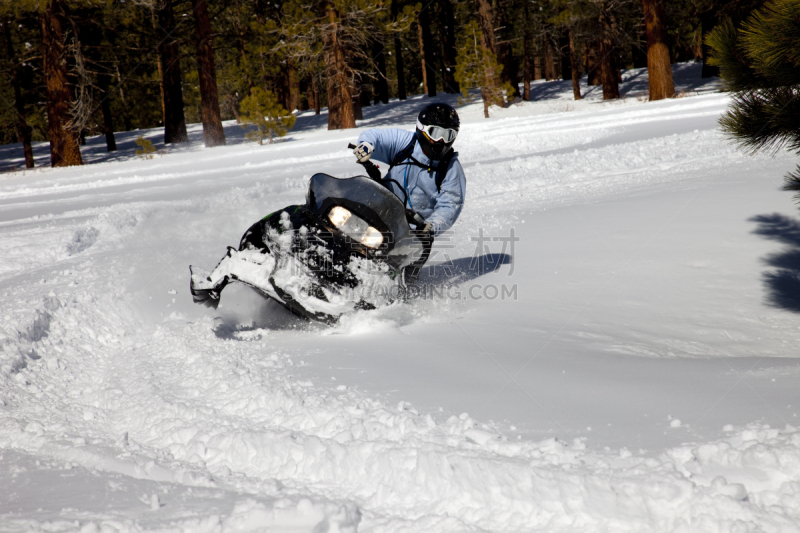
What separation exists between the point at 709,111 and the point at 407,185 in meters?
13.6

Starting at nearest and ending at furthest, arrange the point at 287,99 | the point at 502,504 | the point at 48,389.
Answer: the point at 502,504
the point at 48,389
the point at 287,99

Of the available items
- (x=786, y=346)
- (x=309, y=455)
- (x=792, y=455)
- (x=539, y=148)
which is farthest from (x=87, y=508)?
(x=539, y=148)

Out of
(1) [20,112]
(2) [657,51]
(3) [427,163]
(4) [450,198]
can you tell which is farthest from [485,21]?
(4) [450,198]

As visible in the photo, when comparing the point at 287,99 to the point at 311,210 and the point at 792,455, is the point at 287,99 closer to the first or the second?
the point at 311,210

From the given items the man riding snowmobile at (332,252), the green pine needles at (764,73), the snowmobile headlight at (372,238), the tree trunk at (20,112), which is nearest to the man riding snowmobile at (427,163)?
the man riding snowmobile at (332,252)

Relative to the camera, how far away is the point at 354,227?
182 inches

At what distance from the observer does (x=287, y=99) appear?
34.8 m

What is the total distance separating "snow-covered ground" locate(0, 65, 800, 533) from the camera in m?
2.19

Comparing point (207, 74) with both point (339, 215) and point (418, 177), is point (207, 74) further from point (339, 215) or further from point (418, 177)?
Answer: point (339, 215)

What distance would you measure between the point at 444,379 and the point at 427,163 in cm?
297

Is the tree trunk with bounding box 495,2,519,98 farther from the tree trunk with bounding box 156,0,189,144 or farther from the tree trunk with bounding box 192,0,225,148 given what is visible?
the tree trunk with bounding box 156,0,189,144

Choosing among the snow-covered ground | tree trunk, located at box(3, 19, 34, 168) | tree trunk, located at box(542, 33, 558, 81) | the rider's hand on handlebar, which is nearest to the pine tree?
tree trunk, located at box(542, 33, 558, 81)

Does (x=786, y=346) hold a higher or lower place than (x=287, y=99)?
lower

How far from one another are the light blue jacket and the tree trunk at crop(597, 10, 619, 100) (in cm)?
2324
